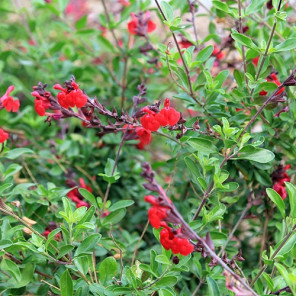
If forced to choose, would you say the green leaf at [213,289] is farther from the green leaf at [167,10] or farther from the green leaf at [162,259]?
the green leaf at [167,10]

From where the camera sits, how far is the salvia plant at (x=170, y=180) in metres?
1.49

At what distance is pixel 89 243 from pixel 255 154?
2.10 ft

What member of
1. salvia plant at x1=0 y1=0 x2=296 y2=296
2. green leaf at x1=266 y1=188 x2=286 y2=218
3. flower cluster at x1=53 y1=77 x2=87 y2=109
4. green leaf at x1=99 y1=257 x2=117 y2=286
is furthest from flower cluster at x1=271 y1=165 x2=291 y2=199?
flower cluster at x1=53 y1=77 x2=87 y2=109

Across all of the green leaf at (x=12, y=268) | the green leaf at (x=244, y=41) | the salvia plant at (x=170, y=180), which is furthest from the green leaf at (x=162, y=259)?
the green leaf at (x=244, y=41)

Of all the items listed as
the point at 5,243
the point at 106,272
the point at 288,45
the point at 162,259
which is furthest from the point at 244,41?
the point at 5,243

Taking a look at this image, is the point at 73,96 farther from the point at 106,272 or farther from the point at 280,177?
the point at 280,177

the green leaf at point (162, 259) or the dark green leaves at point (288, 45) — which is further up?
the dark green leaves at point (288, 45)

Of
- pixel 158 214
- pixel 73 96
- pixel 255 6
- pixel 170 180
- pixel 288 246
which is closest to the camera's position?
pixel 158 214

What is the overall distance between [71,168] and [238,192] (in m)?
0.93

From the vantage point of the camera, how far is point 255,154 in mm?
1604

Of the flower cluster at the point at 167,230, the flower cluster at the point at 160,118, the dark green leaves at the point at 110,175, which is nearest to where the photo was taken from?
the flower cluster at the point at 167,230

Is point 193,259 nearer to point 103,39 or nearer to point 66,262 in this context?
point 66,262

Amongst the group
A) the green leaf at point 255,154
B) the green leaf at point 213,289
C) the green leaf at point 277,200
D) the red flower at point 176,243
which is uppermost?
the green leaf at point 255,154

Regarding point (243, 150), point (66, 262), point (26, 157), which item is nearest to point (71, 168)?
point (26, 157)
